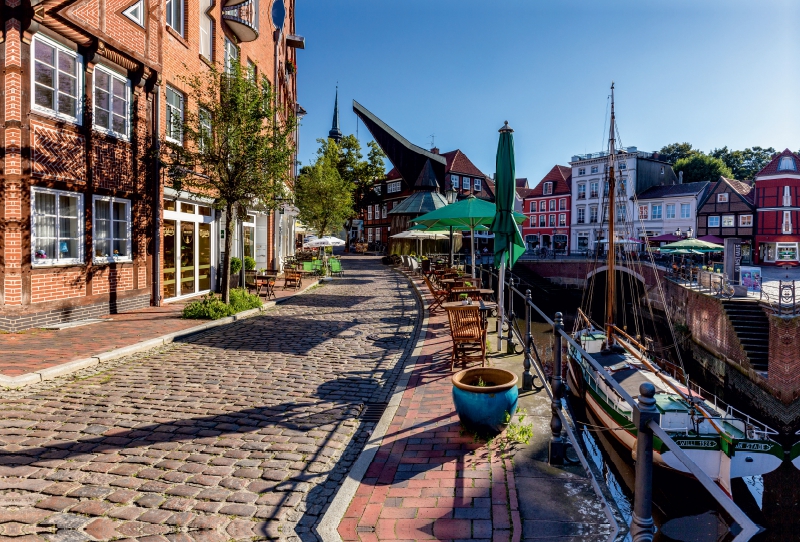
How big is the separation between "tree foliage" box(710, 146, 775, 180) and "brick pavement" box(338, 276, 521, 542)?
252 feet

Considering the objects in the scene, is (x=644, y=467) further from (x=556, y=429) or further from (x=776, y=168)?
(x=776, y=168)

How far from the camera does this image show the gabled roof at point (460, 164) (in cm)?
5450

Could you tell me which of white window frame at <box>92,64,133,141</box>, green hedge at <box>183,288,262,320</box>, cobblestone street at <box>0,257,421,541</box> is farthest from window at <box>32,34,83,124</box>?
cobblestone street at <box>0,257,421,541</box>

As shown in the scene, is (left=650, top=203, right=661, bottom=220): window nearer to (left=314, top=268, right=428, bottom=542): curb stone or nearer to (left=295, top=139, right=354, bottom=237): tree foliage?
(left=295, top=139, right=354, bottom=237): tree foliage

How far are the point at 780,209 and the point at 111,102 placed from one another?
48.5 metres

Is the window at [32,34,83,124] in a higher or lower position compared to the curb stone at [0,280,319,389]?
higher

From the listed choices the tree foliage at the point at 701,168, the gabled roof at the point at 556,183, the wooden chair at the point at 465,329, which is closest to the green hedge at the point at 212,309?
the wooden chair at the point at 465,329

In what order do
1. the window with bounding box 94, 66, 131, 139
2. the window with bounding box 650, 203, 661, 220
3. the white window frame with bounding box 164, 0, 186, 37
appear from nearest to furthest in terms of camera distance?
1. the window with bounding box 94, 66, 131, 139
2. the white window frame with bounding box 164, 0, 186, 37
3. the window with bounding box 650, 203, 661, 220

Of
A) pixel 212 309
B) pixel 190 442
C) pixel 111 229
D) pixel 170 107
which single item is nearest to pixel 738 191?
pixel 170 107

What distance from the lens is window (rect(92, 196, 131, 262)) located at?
1107cm

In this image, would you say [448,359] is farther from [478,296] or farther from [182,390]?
[182,390]

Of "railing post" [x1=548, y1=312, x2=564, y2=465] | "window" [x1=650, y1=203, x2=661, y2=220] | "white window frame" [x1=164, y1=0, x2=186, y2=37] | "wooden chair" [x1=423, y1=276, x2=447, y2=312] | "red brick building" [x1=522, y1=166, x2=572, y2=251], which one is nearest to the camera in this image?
"railing post" [x1=548, y1=312, x2=564, y2=465]

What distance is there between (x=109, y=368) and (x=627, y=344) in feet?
38.8

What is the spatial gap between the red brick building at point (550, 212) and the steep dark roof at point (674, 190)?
26.9 feet
